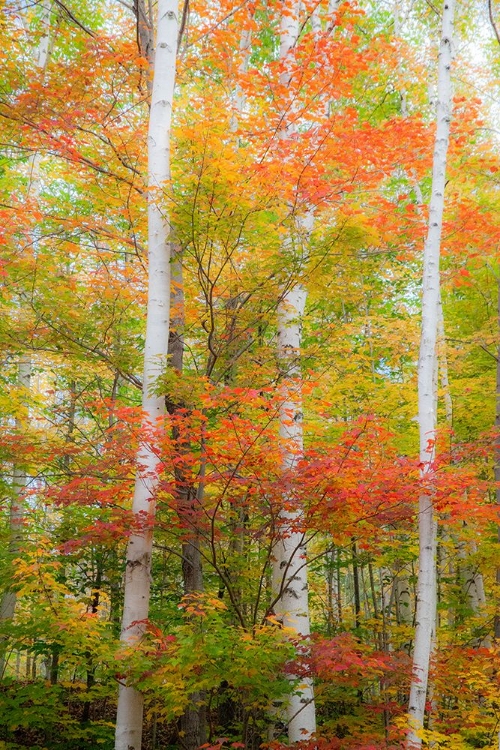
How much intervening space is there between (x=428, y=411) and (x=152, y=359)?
2.65 metres

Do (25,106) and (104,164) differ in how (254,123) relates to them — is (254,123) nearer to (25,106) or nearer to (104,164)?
(104,164)

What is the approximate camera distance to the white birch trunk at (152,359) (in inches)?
166

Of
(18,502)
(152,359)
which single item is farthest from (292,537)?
(18,502)

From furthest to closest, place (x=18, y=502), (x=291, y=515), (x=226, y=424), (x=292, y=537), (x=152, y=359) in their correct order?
(x=18, y=502) < (x=291, y=515) < (x=292, y=537) < (x=152, y=359) < (x=226, y=424)

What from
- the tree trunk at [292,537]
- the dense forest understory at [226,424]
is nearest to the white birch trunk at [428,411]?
the dense forest understory at [226,424]

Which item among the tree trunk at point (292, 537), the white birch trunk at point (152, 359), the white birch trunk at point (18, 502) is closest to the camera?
the white birch trunk at point (152, 359)

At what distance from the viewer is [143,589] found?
14.7ft

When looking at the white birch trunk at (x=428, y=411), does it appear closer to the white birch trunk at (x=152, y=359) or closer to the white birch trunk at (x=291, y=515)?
the white birch trunk at (x=291, y=515)

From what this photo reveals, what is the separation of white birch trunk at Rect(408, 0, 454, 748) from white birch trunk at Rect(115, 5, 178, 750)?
2264 millimetres

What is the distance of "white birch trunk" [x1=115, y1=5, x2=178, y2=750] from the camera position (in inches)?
166

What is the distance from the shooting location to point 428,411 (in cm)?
526

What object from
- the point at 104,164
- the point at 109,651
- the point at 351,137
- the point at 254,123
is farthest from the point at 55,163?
the point at 109,651

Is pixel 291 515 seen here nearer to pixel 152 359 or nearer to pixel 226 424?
pixel 226 424

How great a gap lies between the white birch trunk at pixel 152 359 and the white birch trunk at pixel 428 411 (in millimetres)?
2264
